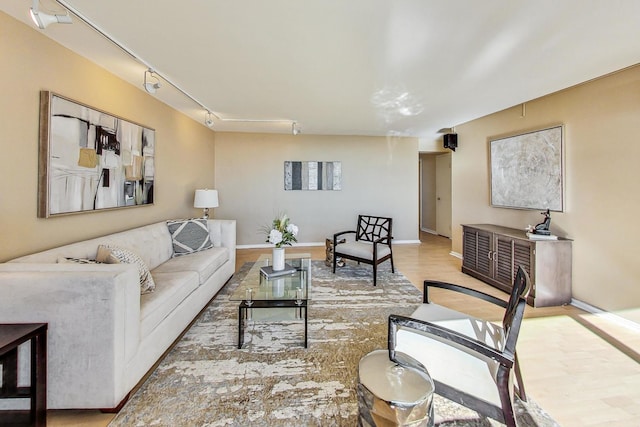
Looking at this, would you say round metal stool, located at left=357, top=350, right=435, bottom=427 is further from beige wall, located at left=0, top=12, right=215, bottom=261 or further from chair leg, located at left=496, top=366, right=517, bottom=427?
beige wall, located at left=0, top=12, right=215, bottom=261

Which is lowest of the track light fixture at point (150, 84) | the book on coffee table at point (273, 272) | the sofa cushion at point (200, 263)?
the book on coffee table at point (273, 272)

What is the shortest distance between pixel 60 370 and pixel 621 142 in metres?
4.70

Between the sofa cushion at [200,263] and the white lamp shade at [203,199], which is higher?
the white lamp shade at [203,199]

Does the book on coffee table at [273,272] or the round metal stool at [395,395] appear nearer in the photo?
the round metal stool at [395,395]

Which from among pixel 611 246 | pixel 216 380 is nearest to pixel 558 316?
pixel 611 246

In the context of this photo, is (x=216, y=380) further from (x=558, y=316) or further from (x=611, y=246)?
(x=611, y=246)

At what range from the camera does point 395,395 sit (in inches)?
40.8

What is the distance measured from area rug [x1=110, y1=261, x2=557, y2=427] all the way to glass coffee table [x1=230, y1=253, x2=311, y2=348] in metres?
0.17

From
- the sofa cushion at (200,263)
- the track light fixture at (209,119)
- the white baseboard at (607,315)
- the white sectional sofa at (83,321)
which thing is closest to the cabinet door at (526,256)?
the white baseboard at (607,315)

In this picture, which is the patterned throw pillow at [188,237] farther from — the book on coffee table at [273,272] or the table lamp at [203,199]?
the book on coffee table at [273,272]

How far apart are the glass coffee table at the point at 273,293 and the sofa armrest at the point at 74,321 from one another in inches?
34.4

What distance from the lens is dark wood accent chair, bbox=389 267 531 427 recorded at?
3.81 ft

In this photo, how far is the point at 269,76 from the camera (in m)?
2.81

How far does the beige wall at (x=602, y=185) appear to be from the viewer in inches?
100
